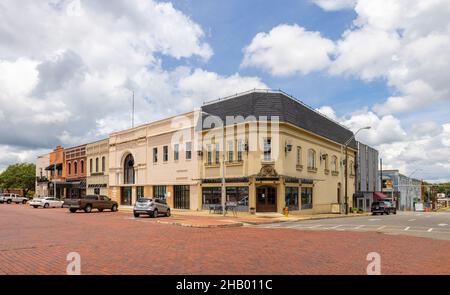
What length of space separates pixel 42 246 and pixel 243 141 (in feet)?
78.2

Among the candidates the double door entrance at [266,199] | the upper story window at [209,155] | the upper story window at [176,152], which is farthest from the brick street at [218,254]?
the upper story window at [176,152]

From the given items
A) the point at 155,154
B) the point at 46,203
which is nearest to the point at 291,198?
the point at 155,154

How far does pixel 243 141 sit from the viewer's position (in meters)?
35.7

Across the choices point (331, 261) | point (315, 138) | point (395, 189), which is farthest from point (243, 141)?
point (395, 189)

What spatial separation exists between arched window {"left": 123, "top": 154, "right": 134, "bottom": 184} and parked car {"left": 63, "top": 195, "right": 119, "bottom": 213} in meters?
9.76

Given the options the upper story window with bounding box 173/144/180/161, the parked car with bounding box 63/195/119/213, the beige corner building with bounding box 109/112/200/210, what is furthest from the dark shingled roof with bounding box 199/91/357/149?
the parked car with bounding box 63/195/119/213

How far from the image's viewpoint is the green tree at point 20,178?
93562 millimetres

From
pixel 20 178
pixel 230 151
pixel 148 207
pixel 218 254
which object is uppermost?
pixel 230 151

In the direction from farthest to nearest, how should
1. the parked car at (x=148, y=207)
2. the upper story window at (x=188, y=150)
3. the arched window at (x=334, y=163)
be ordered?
the arched window at (x=334, y=163) < the upper story window at (x=188, y=150) < the parked car at (x=148, y=207)

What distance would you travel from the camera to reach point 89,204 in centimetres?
3753

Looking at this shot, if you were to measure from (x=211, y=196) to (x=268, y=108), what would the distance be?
961cm

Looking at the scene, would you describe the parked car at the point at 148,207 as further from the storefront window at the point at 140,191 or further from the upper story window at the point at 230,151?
the storefront window at the point at 140,191

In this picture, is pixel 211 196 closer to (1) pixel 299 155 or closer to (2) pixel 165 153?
(2) pixel 165 153
